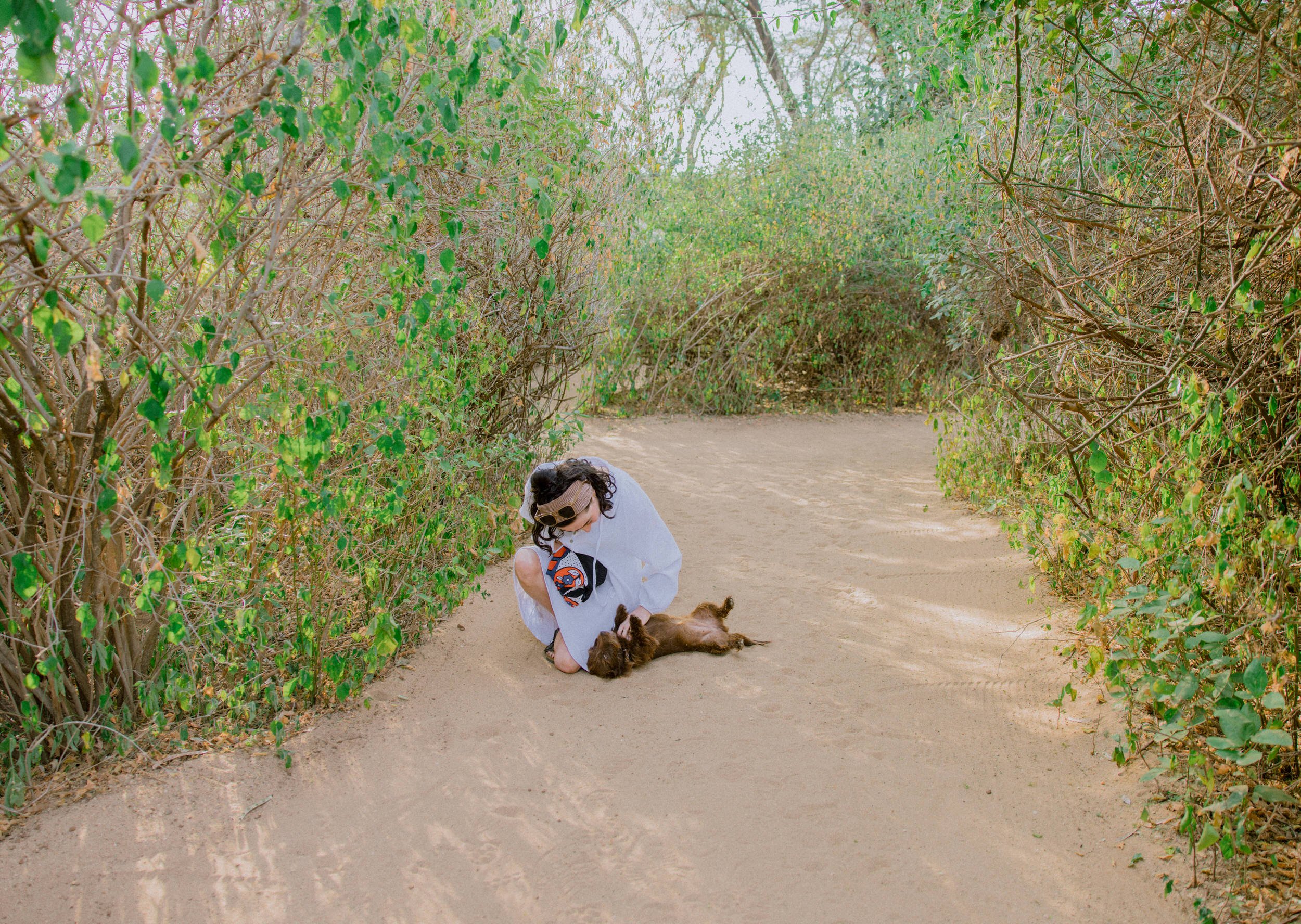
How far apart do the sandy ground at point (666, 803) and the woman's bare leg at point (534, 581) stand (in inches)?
5.6

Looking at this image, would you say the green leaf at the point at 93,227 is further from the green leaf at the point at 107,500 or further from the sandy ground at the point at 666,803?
the sandy ground at the point at 666,803

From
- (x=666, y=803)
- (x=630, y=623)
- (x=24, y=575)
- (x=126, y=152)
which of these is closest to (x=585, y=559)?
(x=630, y=623)

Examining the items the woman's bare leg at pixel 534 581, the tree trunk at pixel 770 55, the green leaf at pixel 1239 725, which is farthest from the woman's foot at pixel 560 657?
the tree trunk at pixel 770 55

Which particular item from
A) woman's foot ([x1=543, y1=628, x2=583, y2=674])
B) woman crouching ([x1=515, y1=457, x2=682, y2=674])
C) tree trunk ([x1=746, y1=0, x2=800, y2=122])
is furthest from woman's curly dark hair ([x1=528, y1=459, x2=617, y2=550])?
tree trunk ([x1=746, y1=0, x2=800, y2=122])

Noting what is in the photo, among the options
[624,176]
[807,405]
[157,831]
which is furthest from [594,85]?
[807,405]

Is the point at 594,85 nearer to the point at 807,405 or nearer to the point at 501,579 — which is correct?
the point at 501,579

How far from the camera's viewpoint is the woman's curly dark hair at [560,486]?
12.1ft

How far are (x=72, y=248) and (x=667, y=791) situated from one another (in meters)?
2.39

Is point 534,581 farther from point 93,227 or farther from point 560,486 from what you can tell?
point 93,227

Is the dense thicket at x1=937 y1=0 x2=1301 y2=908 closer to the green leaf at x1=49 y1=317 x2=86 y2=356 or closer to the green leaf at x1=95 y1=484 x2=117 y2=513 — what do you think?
the green leaf at x1=49 y1=317 x2=86 y2=356

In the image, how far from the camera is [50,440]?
2.67 m

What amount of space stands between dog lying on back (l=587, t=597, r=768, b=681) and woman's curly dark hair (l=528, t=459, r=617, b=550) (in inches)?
17.3

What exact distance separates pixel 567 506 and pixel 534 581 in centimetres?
40

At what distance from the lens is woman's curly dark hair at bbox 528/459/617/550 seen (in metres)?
3.68
